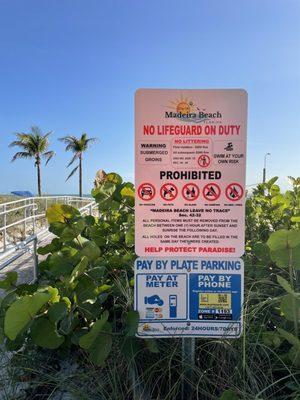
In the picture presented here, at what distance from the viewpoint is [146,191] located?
235 centimetres

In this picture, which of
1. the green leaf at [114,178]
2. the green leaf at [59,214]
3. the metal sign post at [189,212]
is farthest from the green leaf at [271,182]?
the green leaf at [59,214]

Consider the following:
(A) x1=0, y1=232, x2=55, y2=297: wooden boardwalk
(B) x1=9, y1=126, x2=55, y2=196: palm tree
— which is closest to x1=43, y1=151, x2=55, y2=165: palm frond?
(B) x1=9, y1=126, x2=55, y2=196: palm tree

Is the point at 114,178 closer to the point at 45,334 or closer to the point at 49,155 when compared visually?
the point at 45,334

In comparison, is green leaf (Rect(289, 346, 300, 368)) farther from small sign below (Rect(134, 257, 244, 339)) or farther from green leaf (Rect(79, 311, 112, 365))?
green leaf (Rect(79, 311, 112, 365))

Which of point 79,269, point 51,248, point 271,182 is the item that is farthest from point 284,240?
point 271,182

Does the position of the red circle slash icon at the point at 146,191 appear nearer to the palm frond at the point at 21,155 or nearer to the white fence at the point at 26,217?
the white fence at the point at 26,217

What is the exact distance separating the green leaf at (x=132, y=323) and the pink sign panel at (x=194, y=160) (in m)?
0.40

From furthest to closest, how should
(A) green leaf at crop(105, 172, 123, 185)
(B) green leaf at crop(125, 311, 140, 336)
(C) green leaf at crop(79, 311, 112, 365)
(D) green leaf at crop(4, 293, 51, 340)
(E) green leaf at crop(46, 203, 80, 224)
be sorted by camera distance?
(A) green leaf at crop(105, 172, 123, 185)
(E) green leaf at crop(46, 203, 80, 224)
(B) green leaf at crop(125, 311, 140, 336)
(C) green leaf at crop(79, 311, 112, 365)
(D) green leaf at crop(4, 293, 51, 340)

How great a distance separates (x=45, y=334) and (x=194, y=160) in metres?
1.15

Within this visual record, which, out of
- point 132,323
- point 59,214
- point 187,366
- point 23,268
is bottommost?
point 23,268

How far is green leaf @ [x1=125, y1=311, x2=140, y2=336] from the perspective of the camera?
2.21 metres

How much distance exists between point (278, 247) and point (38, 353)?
1.51m

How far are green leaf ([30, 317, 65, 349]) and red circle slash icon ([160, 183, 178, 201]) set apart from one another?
861 millimetres

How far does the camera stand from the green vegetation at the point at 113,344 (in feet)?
6.88
